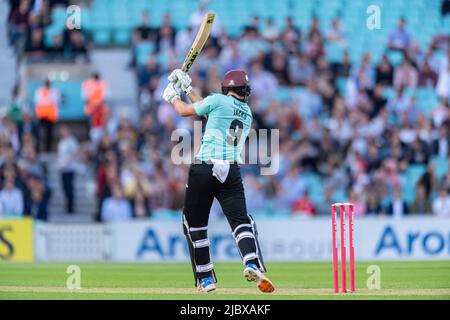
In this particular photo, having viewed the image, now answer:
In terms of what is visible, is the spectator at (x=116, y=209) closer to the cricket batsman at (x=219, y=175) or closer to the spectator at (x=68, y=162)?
the spectator at (x=68, y=162)

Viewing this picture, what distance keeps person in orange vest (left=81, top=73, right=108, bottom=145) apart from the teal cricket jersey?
38.3ft

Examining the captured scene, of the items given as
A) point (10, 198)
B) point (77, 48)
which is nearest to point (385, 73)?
point (77, 48)

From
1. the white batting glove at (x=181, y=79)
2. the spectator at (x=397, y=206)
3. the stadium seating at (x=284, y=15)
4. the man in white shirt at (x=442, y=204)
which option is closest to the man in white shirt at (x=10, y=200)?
the stadium seating at (x=284, y=15)

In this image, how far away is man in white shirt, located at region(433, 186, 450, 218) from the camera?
2253 centimetres

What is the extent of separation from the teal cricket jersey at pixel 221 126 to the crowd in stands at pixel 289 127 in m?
10.2

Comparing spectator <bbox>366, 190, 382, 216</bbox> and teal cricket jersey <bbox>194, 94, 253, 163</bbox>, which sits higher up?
teal cricket jersey <bbox>194, 94, 253, 163</bbox>

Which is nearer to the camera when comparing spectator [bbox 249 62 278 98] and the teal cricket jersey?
the teal cricket jersey

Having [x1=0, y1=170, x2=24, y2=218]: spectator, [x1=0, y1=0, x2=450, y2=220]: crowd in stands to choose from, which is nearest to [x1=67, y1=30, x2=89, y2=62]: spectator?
[x1=0, y1=0, x2=450, y2=220]: crowd in stands

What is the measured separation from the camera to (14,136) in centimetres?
2391

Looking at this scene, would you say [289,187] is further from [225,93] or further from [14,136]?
[225,93]

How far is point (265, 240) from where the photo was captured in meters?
21.6

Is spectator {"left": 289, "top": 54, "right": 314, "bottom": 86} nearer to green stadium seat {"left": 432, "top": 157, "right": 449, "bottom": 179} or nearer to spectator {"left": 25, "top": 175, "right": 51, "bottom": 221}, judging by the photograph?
green stadium seat {"left": 432, "top": 157, "right": 449, "bottom": 179}

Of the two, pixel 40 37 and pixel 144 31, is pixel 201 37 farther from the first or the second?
pixel 144 31

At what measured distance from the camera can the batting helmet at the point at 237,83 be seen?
12.6m
